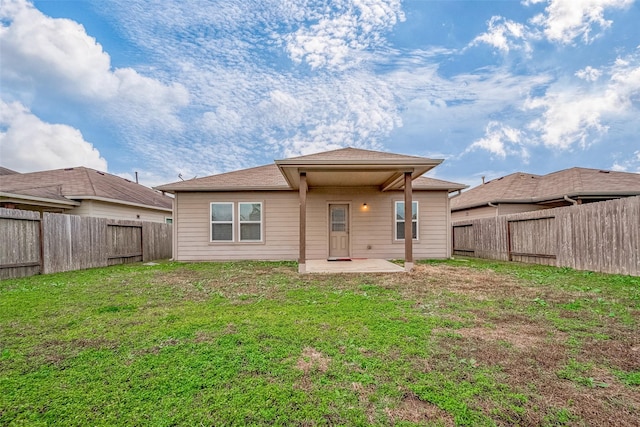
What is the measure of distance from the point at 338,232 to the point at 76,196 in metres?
10.5

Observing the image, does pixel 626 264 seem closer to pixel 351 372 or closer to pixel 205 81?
pixel 351 372

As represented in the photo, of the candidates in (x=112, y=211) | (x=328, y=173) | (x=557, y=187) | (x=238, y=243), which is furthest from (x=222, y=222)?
(x=557, y=187)

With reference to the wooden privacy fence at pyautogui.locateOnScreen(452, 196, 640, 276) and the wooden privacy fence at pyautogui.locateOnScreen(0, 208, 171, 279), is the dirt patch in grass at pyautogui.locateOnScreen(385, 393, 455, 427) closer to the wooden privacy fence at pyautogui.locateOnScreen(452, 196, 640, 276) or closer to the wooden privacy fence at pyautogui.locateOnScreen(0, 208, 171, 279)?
the wooden privacy fence at pyautogui.locateOnScreen(452, 196, 640, 276)

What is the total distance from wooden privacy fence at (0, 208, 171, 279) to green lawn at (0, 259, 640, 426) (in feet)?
11.0

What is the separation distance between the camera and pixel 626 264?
6.70 meters

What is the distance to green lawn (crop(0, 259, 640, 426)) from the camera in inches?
75.4

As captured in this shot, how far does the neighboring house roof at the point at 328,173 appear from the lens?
25.2 feet

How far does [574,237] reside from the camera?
8078mm

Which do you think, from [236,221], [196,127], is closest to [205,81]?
[196,127]

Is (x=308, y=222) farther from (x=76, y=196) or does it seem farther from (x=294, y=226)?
(x=76, y=196)

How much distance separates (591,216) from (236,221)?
34.1 feet

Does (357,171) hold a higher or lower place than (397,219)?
higher

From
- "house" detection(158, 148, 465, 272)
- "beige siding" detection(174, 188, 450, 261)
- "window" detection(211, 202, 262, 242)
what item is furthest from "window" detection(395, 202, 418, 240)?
"window" detection(211, 202, 262, 242)

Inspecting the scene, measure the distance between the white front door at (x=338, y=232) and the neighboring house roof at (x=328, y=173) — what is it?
1034mm
